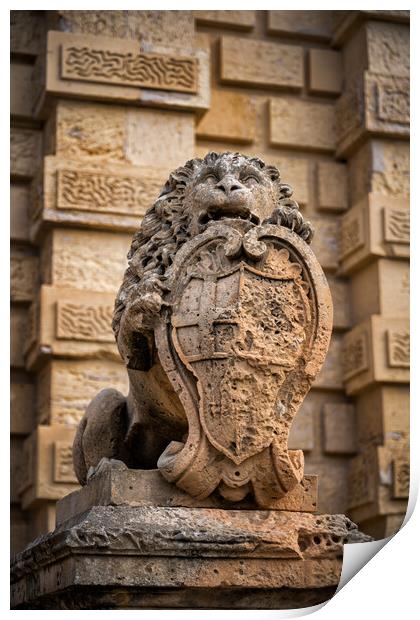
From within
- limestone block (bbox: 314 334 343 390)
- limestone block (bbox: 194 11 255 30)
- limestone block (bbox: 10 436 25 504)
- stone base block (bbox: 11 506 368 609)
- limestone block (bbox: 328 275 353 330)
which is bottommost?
stone base block (bbox: 11 506 368 609)

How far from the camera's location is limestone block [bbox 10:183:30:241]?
735 cm

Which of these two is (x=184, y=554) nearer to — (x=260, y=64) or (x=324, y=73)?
(x=260, y=64)

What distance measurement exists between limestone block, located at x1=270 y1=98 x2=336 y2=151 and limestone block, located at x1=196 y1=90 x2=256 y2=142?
161 mm

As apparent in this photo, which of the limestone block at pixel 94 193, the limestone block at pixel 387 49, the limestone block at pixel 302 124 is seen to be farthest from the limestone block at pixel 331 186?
the limestone block at pixel 94 193

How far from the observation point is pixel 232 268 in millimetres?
4055

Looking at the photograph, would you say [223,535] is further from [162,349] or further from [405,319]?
[405,319]

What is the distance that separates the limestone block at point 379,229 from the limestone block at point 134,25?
61.0 inches

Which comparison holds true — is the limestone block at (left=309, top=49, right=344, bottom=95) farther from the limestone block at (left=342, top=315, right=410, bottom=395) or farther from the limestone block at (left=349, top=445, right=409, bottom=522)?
the limestone block at (left=349, top=445, right=409, bottom=522)

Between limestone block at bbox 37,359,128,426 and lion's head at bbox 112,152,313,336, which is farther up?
lion's head at bbox 112,152,313,336

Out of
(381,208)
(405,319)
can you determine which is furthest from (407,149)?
(405,319)

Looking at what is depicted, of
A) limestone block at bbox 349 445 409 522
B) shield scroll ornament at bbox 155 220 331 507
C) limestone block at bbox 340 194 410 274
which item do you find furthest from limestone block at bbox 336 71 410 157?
shield scroll ornament at bbox 155 220 331 507

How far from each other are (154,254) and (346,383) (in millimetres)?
→ 3442

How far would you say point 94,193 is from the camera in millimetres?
7078

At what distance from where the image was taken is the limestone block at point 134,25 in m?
7.21
